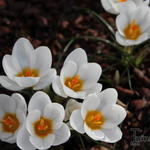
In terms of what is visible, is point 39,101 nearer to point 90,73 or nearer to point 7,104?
point 7,104

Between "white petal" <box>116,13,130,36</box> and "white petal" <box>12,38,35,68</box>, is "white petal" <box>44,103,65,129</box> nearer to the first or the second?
"white petal" <box>12,38,35,68</box>

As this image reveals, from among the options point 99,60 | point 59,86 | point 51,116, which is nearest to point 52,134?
point 51,116

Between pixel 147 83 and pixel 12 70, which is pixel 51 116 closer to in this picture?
pixel 12 70

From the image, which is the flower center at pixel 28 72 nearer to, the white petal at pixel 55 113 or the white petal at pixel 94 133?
the white petal at pixel 55 113

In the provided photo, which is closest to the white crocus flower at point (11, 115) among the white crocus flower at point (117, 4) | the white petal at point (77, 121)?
the white petal at point (77, 121)

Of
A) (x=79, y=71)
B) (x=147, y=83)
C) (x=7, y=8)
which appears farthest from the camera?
(x=7, y=8)

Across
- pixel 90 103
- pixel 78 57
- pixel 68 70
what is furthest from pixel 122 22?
pixel 90 103
